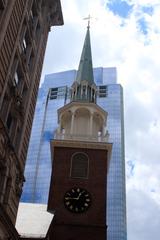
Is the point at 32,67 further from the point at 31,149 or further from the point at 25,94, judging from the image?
the point at 31,149

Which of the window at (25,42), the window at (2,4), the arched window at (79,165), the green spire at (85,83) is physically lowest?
the arched window at (79,165)

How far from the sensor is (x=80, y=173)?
37.9 m

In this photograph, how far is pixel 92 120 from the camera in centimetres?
4294

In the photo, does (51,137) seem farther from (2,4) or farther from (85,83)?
(2,4)

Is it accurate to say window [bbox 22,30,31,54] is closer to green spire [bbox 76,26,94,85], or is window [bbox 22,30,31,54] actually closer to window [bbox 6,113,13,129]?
window [bbox 6,113,13,129]

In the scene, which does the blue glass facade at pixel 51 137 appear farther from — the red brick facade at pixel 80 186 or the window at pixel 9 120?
the window at pixel 9 120

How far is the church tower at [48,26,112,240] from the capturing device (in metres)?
34.4

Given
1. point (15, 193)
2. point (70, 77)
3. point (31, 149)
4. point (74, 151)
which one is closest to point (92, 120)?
point (74, 151)

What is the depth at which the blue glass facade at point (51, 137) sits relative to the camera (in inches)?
4490

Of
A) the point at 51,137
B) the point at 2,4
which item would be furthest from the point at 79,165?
the point at 51,137

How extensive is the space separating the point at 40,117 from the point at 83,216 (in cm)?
10174

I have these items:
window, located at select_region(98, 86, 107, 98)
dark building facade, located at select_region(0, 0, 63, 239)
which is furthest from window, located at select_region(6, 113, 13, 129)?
window, located at select_region(98, 86, 107, 98)

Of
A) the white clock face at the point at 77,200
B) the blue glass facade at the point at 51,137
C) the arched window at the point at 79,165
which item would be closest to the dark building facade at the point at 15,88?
the white clock face at the point at 77,200

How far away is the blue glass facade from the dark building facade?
77386 millimetres
